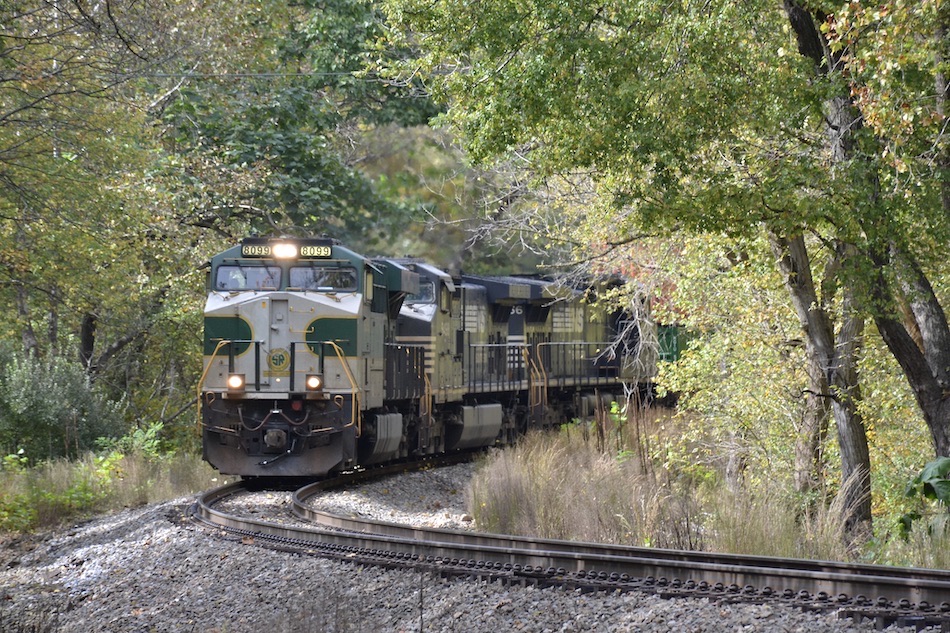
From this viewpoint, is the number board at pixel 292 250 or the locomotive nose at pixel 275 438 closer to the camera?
the locomotive nose at pixel 275 438

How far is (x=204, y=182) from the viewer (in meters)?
21.6

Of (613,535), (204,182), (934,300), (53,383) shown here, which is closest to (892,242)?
(934,300)

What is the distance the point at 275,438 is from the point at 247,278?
6.96ft

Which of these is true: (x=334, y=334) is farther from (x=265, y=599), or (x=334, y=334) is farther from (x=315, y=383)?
(x=265, y=599)

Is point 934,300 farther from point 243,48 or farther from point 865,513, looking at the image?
point 243,48

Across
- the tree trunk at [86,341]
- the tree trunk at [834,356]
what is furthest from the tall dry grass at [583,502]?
the tree trunk at [86,341]

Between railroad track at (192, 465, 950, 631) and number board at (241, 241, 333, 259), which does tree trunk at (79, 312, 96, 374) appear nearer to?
number board at (241, 241, 333, 259)

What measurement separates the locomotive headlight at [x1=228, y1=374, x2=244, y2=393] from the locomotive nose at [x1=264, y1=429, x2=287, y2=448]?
0.65 metres

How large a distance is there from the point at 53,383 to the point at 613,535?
1153cm

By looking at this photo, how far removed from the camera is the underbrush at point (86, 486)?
12625 mm

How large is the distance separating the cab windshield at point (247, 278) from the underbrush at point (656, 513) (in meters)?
3.66

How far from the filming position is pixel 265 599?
7500 millimetres

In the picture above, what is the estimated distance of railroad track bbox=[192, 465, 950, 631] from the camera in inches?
244

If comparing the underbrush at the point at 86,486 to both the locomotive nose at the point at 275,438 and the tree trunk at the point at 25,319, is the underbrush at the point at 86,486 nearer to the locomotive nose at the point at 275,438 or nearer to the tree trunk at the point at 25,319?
the locomotive nose at the point at 275,438
